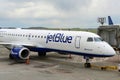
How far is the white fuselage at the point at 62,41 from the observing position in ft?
66.3

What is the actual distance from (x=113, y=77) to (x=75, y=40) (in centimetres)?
568

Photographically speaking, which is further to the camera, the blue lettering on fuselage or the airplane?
the blue lettering on fuselage

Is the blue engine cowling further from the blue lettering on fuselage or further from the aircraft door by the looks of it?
the aircraft door

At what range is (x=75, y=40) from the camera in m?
21.9

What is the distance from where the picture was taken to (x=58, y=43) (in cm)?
2353

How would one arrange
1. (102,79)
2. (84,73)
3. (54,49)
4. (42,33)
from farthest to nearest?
(42,33) → (54,49) → (84,73) → (102,79)

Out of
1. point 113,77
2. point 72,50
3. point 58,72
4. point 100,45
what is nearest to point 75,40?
point 72,50

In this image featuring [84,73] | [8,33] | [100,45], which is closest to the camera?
[84,73]

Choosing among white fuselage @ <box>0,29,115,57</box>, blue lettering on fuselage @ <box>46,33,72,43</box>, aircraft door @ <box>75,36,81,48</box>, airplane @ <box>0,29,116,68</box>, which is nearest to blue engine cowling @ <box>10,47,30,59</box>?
airplane @ <box>0,29,116,68</box>

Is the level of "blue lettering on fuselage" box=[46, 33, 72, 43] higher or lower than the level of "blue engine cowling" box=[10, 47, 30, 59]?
higher

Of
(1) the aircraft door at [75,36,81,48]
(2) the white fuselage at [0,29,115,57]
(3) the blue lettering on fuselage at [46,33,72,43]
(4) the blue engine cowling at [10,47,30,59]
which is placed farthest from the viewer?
(4) the blue engine cowling at [10,47,30,59]

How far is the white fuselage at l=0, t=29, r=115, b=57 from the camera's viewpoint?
2020 cm

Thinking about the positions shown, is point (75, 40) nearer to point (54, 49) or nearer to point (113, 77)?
point (54, 49)

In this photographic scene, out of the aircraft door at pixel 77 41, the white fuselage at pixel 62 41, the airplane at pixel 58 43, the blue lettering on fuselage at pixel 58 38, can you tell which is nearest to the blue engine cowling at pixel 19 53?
the airplane at pixel 58 43
